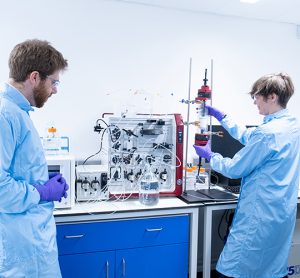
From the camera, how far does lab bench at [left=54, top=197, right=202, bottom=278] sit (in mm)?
1927

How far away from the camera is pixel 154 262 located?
6.86 feet

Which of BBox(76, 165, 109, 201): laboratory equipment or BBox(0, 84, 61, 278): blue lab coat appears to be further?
BBox(76, 165, 109, 201): laboratory equipment

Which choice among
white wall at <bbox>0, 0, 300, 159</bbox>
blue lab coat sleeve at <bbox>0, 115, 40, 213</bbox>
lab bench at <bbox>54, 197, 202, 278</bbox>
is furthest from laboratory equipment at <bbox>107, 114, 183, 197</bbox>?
blue lab coat sleeve at <bbox>0, 115, 40, 213</bbox>

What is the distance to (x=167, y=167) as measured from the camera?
7.70ft

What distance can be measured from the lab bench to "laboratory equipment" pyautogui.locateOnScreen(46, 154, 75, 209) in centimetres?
5

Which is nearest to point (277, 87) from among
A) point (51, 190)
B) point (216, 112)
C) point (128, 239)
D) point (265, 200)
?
point (216, 112)

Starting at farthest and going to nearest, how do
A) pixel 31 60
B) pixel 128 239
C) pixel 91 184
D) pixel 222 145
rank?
pixel 222 145, pixel 91 184, pixel 128 239, pixel 31 60

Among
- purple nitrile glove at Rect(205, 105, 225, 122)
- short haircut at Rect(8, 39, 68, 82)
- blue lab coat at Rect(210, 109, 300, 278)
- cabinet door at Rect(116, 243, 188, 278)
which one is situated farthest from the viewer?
purple nitrile glove at Rect(205, 105, 225, 122)

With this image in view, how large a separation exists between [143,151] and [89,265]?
85 cm

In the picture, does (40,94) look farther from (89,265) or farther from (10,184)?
(89,265)

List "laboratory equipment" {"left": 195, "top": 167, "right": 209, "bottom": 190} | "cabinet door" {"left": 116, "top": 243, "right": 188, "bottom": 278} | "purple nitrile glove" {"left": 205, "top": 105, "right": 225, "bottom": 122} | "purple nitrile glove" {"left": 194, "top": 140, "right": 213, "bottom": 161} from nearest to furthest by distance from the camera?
"cabinet door" {"left": 116, "top": 243, "right": 188, "bottom": 278}, "purple nitrile glove" {"left": 194, "top": 140, "right": 213, "bottom": 161}, "purple nitrile glove" {"left": 205, "top": 105, "right": 225, "bottom": 122}, "laboratory equipment" {"left": 195, "top": 167, "right": 209, "bottom": 190}

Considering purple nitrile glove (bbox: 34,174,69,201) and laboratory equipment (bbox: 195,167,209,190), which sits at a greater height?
purple nitrile glove (bbox: 34,174,69,201)

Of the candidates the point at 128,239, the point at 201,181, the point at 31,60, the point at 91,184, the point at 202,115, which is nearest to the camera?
the point at 31,60

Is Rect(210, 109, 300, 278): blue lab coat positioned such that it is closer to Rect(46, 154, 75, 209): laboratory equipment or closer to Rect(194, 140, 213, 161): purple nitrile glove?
Rect(194, 140, 213, 161): purple nitrile glove
